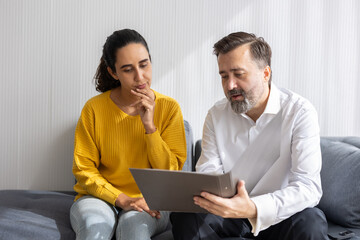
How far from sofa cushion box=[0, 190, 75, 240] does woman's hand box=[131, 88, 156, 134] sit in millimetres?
567

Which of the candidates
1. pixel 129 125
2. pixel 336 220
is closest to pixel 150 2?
pixel 129 125

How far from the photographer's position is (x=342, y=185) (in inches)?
73.4

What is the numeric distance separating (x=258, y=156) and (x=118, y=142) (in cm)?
69

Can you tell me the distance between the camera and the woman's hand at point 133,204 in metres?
1.76

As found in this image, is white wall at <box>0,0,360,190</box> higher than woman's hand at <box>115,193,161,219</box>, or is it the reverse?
white wall at <box>0,0,360,190</box>

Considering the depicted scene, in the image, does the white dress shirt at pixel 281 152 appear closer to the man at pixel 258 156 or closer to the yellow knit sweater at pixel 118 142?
the man at pixel 258 156

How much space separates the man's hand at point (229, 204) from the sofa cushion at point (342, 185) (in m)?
0.61

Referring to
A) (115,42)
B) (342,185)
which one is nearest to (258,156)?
(342,185)

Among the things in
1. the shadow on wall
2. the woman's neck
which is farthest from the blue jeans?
the shadow on wall

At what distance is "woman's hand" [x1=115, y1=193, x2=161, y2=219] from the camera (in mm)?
1758

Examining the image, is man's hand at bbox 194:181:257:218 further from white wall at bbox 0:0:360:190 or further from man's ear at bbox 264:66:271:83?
white wall at bbox 0:0:360:190

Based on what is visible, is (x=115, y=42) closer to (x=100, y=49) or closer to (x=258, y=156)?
(x=100, y=49)

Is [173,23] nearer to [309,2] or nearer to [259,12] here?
[259,12]

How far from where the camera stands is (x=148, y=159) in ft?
6.46
